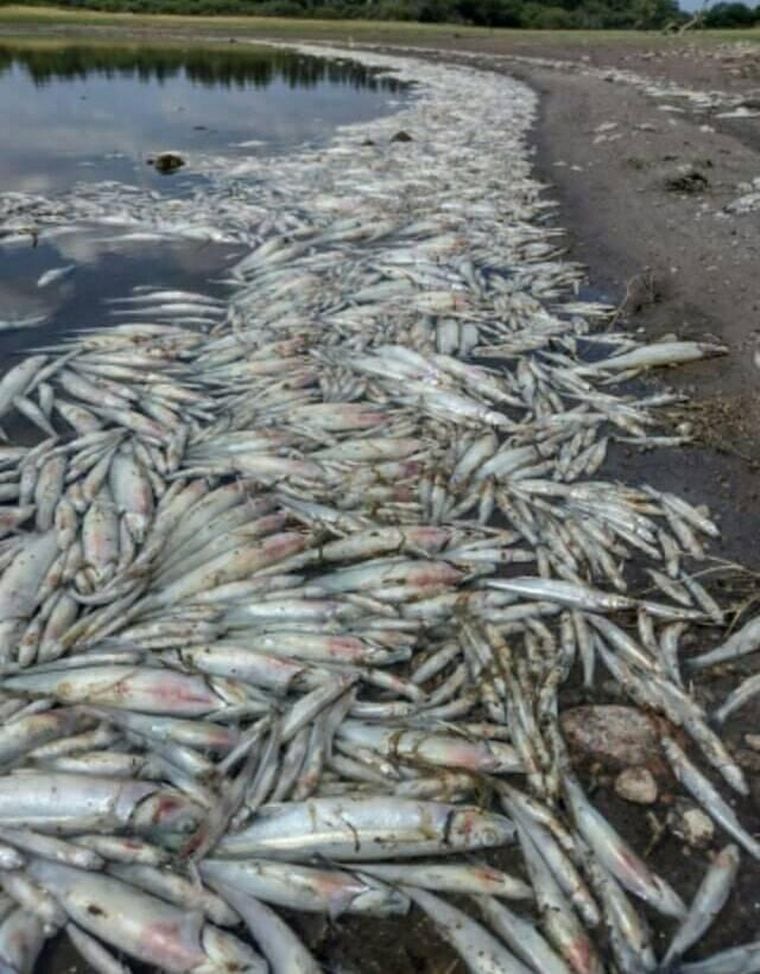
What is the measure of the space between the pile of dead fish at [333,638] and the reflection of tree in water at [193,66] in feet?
93.5

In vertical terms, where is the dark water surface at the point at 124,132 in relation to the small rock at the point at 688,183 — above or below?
below

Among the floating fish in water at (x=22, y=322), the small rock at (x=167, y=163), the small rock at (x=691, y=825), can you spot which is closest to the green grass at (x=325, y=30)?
the small rock at (x=167, y=163)

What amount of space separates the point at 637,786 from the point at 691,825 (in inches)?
10.1

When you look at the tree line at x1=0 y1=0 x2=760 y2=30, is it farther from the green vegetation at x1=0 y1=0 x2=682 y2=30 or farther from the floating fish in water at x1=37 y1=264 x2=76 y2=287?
the floating fish in water at x1=37 y1=264 x2=76 y2=287

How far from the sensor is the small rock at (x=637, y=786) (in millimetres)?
3541

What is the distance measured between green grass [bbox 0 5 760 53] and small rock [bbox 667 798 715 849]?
49.3 meters

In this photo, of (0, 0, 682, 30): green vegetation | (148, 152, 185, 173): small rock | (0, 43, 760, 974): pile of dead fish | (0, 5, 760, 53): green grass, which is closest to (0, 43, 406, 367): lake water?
(148, 152, 185, 173): small rock

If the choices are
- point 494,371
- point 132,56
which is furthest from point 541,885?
point 132,56

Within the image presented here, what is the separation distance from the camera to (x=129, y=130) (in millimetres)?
21828

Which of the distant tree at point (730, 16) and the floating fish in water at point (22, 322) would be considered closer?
the floating fish in water at point (22, 322)

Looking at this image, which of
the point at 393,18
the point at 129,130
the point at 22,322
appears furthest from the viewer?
the point at 393,18

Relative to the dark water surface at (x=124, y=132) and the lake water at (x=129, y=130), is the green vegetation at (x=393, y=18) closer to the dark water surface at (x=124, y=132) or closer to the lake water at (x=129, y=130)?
the dark water surface at (x=124, y=132)

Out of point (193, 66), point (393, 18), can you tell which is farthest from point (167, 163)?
point (393, 18)

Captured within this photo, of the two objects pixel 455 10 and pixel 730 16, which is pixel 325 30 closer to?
pixel 455 10
